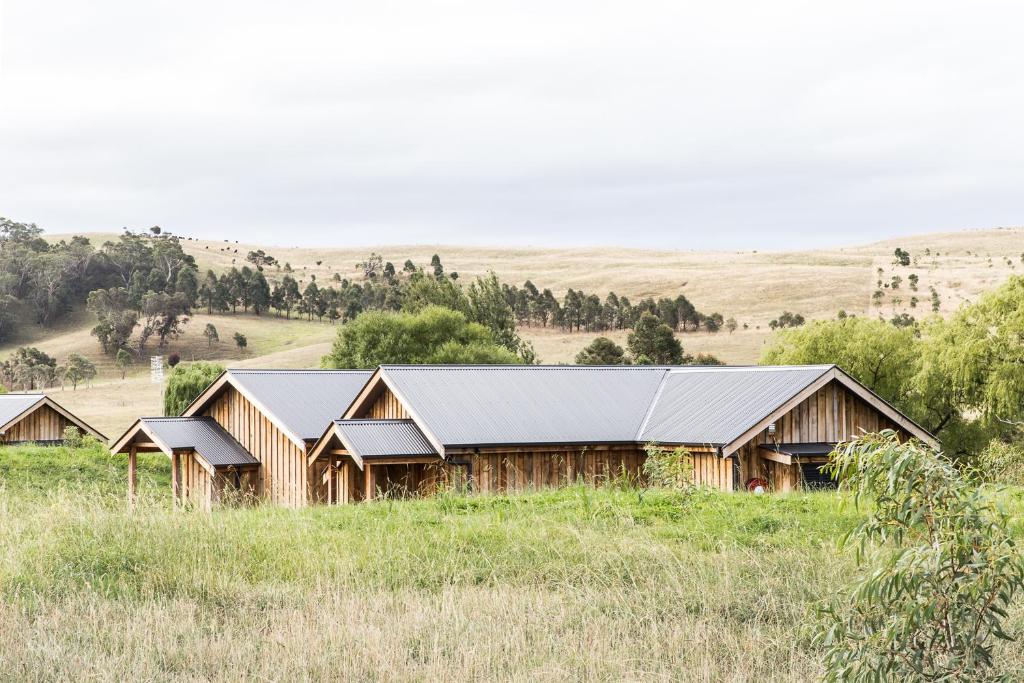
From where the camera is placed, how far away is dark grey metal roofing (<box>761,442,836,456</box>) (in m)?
23.9

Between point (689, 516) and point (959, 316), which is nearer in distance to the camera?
point (689, 516)

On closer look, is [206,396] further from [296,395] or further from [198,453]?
[296,395]

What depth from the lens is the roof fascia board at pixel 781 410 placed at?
77.1 feet

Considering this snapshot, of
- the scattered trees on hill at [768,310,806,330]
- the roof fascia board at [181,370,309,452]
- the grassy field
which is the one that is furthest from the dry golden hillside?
the grassy field

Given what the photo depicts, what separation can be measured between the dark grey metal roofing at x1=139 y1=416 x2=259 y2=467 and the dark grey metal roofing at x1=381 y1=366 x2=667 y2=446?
19.2 feet

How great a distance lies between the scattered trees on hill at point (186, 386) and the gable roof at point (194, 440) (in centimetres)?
2402

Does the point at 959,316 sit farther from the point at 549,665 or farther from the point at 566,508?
the point at 549,665

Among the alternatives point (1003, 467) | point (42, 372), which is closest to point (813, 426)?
point (1003, 467)

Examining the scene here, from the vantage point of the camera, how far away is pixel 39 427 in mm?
41250

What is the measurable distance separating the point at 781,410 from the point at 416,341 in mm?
37357

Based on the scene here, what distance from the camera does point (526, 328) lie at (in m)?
108

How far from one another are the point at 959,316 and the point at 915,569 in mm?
39283

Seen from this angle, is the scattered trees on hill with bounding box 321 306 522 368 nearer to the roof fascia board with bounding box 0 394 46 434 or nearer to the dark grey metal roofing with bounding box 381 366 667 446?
the roof fascia board with bounding box 0 394 46 434

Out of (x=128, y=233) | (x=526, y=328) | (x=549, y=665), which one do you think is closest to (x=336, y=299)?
(x=526, y=328)
